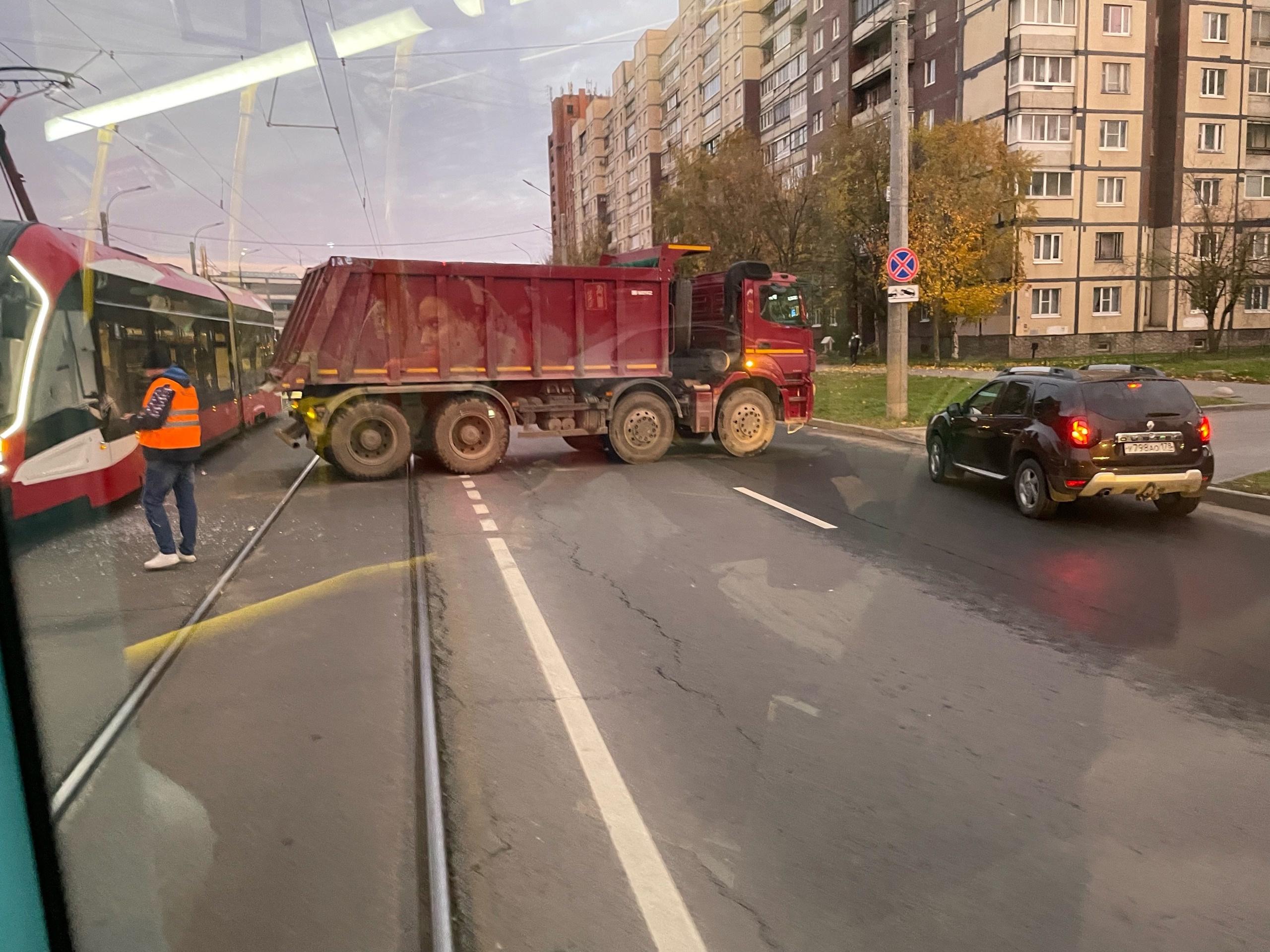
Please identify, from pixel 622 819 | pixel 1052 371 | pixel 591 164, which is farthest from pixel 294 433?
pixel 591 164

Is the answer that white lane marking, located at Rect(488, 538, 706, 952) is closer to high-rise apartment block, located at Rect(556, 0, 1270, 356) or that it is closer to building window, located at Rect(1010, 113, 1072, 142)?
high-rise apartment block, located at Rect(556, 0, 1270, 356)

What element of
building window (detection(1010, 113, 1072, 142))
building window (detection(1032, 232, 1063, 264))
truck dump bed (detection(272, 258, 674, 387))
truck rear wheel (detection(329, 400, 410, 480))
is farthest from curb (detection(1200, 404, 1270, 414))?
building window (detection(1032, 232, 1063, 264))

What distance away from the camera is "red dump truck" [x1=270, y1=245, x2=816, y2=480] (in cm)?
1325

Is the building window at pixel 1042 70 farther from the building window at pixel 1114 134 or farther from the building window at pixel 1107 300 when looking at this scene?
the building window at pixel 1107 300

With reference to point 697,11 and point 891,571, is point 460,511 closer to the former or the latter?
point 891,571

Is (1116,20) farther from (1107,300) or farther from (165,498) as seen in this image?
(165,498)

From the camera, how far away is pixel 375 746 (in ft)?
14.6

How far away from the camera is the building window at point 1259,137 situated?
45875 mm

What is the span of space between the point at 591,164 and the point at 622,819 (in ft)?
331

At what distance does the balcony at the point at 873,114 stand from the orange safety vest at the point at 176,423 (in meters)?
31.6

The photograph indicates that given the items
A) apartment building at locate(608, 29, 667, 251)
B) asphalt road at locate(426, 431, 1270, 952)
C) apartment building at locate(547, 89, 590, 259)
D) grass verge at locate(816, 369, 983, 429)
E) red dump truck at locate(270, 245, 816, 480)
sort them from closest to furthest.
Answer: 1. asphalt road at locate(426, 431, 1270, 952)
2. red dump truck at locate(270, 245, 816, 480)
3. grass verge at locate(816, 369, 983, 429)
4. apartment building at locate(608, 29, 667, 251)
5. apartment building at locate(547, 89, 590, 259)

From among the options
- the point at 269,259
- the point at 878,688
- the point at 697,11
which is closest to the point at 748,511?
the point at 878,688

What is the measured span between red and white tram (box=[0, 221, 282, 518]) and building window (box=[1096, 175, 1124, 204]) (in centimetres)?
4135

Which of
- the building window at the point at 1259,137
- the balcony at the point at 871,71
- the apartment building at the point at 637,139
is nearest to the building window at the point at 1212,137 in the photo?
the building window at the point at 1259,137
